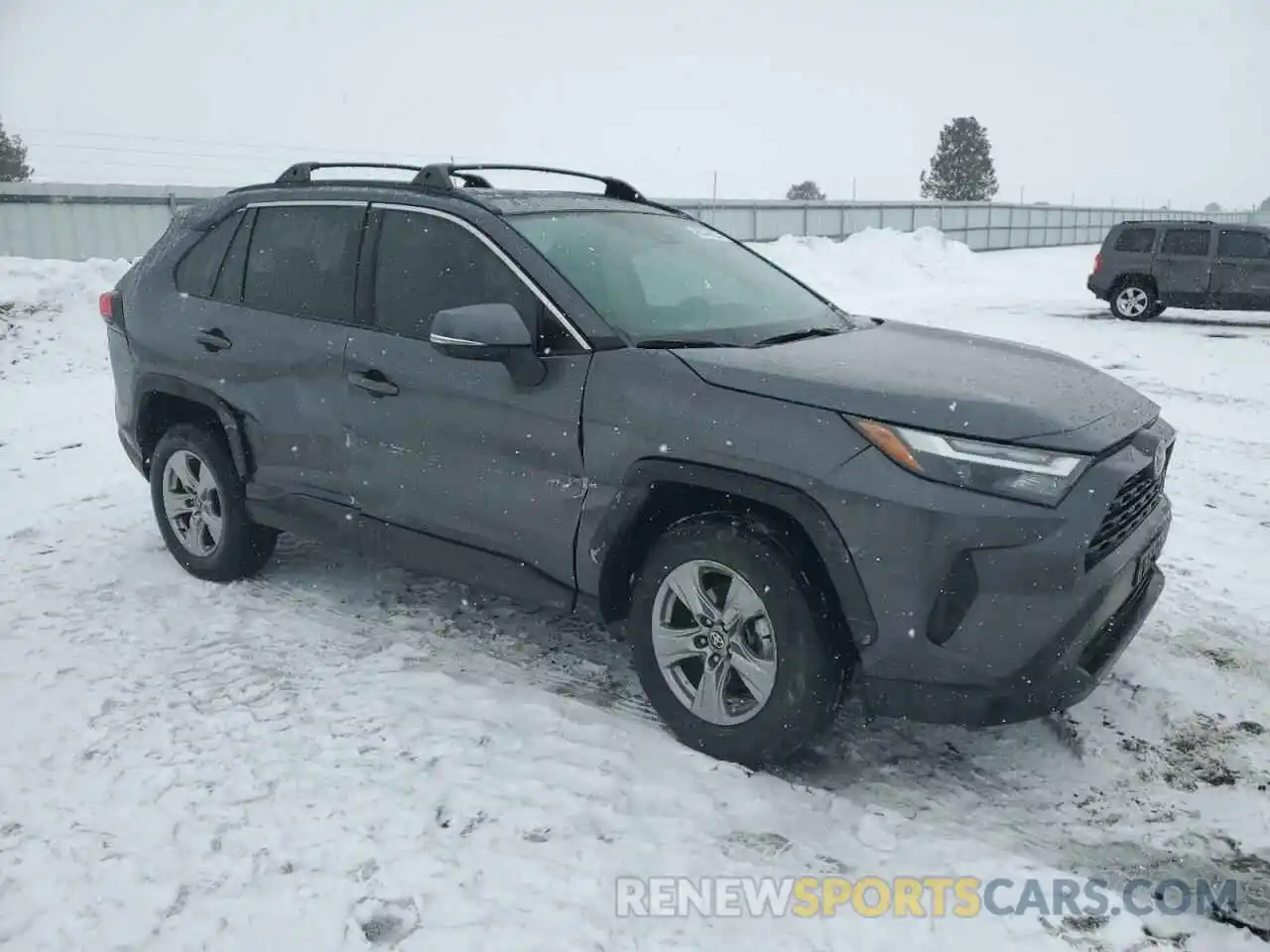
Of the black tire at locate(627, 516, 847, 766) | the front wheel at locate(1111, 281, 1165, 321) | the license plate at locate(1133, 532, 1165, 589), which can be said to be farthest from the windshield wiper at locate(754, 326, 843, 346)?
the front wheel at locate(1111, 281, 1165, 321)

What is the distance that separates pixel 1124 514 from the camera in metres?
3.04

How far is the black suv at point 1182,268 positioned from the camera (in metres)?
16.0

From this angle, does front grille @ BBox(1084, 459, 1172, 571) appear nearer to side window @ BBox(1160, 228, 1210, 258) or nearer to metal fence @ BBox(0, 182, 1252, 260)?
side window @ BBox(1160, 228, 1210, 258)

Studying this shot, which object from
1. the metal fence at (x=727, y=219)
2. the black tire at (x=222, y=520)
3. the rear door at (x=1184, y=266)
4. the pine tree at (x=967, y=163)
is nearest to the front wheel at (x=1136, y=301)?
the rear door at (x=1184, y=266)

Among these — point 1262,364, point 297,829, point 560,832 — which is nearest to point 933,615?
point 560,832

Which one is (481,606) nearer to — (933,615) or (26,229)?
(933,615)

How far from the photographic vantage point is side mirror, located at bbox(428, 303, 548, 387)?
3340 millimetres

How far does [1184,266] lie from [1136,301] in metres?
0.88

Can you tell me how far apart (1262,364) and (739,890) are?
11.7m

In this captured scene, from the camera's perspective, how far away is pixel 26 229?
15.4 metres

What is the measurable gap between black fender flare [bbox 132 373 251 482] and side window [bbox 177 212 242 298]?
441 mm

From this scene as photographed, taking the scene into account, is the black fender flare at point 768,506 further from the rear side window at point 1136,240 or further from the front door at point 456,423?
the rear side window at point 1136,240

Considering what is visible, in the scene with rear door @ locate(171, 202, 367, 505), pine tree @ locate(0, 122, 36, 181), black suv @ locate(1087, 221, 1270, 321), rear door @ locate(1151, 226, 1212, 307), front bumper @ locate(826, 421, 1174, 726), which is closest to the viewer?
front bumper @ locate(826, 421, 1174, 726)

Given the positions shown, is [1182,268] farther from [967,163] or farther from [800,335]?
[967,163]
